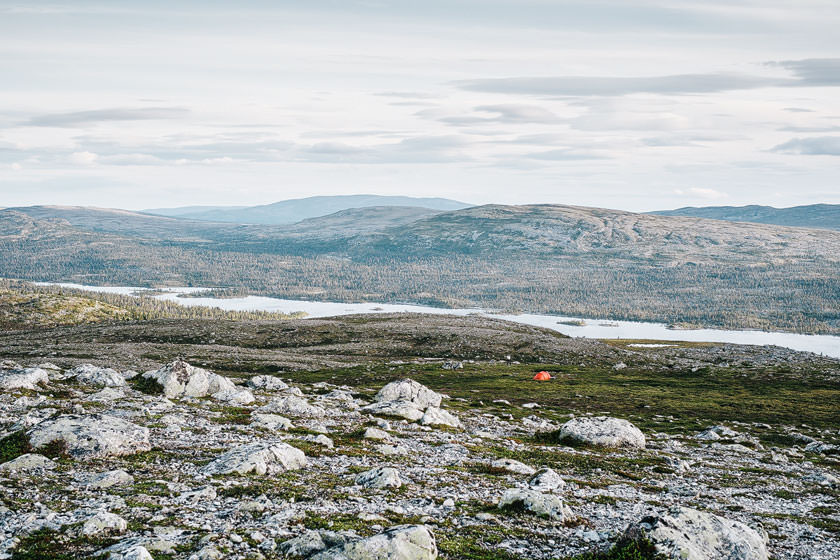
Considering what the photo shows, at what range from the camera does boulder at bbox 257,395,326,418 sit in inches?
1890

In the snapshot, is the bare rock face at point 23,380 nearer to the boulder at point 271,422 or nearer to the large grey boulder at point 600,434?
the boulder at point 271,422

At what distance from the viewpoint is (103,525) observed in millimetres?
19938

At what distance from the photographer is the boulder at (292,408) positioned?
157 feet

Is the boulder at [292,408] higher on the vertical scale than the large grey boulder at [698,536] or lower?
lower

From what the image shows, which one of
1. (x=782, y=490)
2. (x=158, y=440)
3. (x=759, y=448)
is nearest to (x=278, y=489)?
(x=158, y=440)

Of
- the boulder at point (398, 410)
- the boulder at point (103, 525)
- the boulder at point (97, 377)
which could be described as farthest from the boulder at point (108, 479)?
the boulder at point (97, 377)

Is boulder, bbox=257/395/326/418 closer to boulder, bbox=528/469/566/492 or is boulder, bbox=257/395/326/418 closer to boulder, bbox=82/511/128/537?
boulder, bbox=528/469/566/492

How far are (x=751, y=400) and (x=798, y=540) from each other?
64.8m

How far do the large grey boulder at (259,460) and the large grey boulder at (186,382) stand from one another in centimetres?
2480

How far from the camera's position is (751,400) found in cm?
8138

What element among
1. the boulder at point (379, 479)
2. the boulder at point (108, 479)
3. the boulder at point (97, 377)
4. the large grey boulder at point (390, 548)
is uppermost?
the large grey boulder at point (390, 548)

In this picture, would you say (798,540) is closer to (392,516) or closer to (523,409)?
(392,516)

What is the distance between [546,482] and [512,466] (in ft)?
10.9

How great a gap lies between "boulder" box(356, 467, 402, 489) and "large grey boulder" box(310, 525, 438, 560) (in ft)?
27.1
